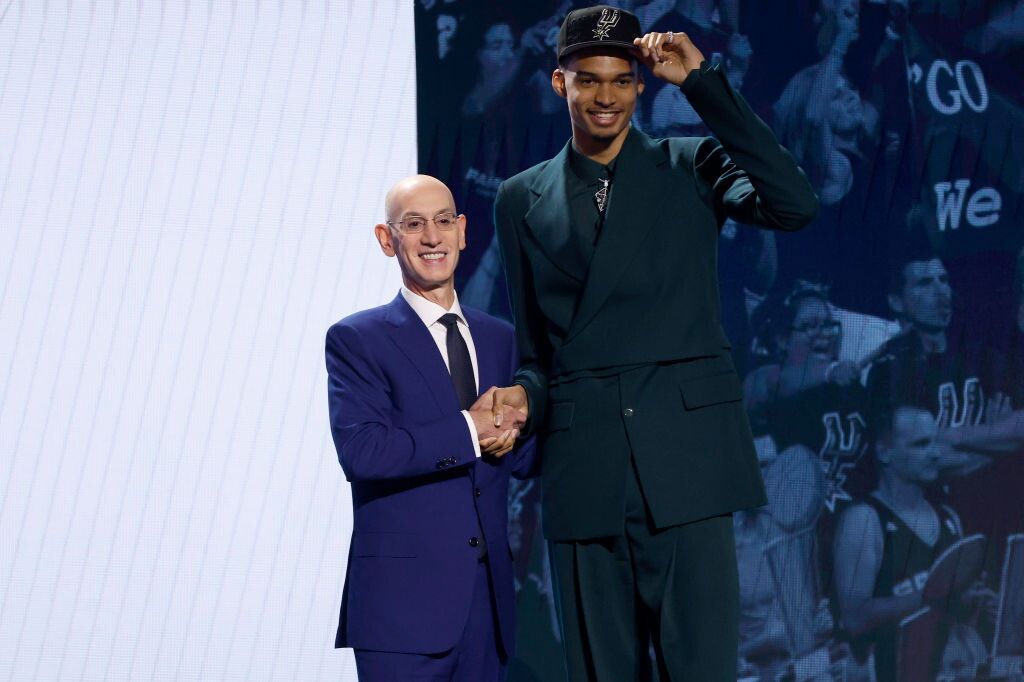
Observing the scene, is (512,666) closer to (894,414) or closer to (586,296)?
(894,414)

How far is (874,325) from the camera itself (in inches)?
135

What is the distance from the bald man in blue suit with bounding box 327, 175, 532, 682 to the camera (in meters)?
2.05

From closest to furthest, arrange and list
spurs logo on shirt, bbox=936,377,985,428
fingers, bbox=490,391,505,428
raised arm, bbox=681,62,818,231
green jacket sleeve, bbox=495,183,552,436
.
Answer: raised arm, bbox=681,62,818,231
fingers, bbox=490,391,505,428
green jacket sleeve, bbox=495,183,552,436
spurs logo on shirt, bbox=936,377,985,428

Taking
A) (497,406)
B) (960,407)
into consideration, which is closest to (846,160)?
(960,407)

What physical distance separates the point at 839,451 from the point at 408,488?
1.73 meters

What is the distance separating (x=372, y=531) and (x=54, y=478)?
178 centimetres

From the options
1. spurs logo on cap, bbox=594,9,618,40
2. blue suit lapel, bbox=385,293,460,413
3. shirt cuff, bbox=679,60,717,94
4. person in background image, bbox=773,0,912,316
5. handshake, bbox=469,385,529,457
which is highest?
person in background image, bbox=773,0,912,316

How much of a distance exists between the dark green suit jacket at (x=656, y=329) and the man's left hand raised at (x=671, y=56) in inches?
1.5

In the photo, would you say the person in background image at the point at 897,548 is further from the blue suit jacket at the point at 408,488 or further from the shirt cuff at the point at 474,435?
the shirt cuff at the point at 474,435

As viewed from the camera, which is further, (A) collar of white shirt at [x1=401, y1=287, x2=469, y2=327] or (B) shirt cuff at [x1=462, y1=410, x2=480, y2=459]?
(A) collar of white shirt at [x1=401, y1=287, x2=469, y2=327]

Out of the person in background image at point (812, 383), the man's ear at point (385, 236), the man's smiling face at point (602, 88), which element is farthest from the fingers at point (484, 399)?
the person in background image at point (812, 383)

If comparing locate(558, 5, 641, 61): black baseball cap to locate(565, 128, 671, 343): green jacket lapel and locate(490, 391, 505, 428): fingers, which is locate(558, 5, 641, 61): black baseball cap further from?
locate(490, 391, 505, 428): fingers

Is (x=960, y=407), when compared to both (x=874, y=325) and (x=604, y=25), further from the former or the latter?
(x=604, y=25)

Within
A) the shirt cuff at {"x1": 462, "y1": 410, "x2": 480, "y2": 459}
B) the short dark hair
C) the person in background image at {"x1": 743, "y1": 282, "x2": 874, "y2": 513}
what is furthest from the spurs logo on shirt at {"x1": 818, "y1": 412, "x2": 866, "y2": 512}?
the shirt cuff at {"x1": 462, "y1": 410, "x2": 480, "y2": 459}
